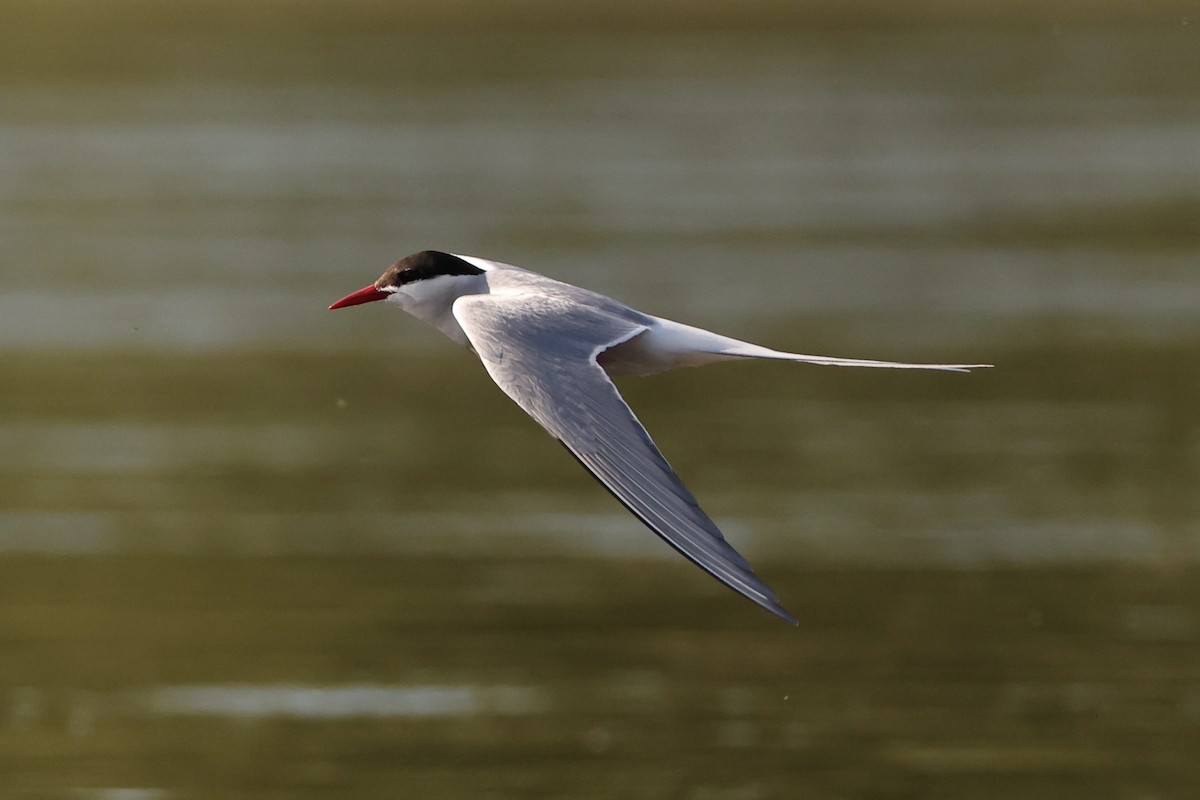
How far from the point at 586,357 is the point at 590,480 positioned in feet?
14.2

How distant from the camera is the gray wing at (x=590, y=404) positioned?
5273mm

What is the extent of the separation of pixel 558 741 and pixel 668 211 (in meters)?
10.6

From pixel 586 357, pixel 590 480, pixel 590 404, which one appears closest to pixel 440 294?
pixel 586 357

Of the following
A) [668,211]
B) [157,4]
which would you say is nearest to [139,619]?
[668,211]

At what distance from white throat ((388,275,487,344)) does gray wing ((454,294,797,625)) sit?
0.36 meters

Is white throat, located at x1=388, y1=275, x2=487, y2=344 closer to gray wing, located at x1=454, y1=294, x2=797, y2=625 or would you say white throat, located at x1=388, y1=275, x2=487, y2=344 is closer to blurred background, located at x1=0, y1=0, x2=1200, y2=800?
gray wing, located at x1=454, y1=294, x2=797, y2=625

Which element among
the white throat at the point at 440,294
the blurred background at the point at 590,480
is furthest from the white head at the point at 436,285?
the blurred background at the point at 590,480

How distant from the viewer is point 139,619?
8945mm

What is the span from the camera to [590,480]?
1073 centimetres

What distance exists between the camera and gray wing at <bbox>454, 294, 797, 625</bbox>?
17.3 feet

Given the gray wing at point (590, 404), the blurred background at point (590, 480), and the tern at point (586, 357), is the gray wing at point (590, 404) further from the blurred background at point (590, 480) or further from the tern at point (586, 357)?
the blurred background at point (590, 480)

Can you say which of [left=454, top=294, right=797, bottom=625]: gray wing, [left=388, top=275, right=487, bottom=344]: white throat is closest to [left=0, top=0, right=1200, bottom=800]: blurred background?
[left=388, top=275, right=487, bottom=344]: white throat

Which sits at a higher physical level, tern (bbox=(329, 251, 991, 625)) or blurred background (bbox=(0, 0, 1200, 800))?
tern (bbox=(329, 251, 991, 625))

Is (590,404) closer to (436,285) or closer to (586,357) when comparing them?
(586,357)
